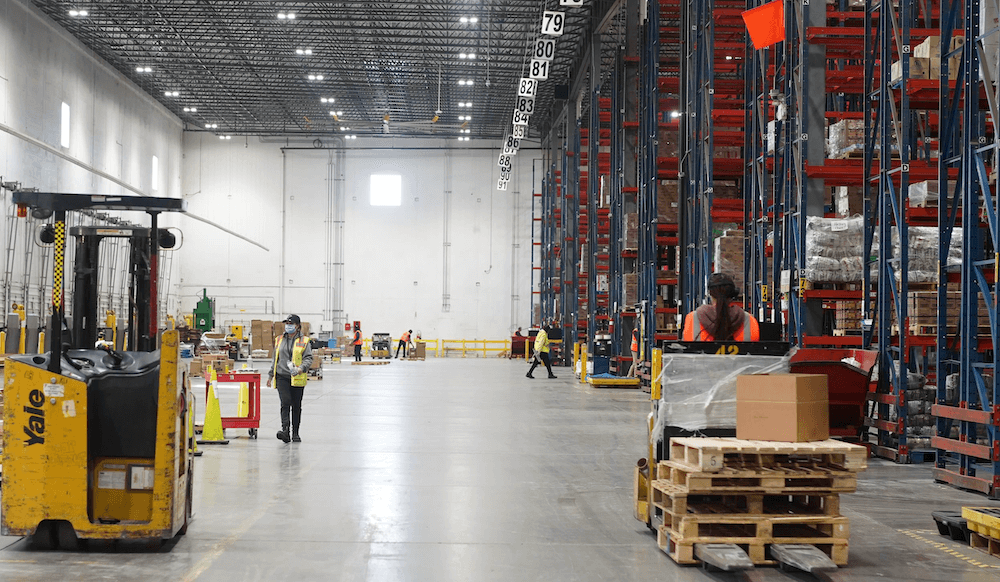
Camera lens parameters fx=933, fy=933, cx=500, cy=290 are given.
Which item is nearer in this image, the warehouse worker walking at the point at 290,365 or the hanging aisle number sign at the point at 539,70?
the warehouse worker walking at the point at 290,365

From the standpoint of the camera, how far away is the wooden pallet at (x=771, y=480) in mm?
5832

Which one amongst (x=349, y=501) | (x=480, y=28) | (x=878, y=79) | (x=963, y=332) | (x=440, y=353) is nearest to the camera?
(x=349, y=501)

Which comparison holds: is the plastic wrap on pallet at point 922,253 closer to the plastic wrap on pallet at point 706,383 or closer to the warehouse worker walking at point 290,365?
the plastic wrap on pallet at point 706,383

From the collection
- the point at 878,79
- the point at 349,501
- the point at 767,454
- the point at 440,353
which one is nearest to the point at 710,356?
the point at 767,454

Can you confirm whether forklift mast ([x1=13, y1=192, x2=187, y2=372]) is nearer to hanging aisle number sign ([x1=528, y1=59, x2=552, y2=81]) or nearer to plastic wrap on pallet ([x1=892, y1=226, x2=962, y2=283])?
plastic wrap on pallet ([x1=892, y1=226, x2=962, y2=283])

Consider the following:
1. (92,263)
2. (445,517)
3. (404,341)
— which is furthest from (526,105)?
(92,263)

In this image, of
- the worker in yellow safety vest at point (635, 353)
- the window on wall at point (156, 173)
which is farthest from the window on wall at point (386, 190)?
the worker in yellow safety vest at point (635, 353)

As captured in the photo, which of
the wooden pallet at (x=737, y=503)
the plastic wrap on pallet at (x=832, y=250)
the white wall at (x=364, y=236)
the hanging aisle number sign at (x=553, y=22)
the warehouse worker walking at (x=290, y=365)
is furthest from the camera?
the white wall at (x=364, y=236)

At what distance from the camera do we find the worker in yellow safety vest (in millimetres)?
23456

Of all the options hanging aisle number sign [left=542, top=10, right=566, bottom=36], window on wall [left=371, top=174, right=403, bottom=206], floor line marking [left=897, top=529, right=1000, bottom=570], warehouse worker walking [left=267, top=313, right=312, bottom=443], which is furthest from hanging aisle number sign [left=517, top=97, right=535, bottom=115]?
floor line marking [left=897, top=529, right=1000, bottom=570]

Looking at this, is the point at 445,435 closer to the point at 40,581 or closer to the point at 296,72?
the point at 40,581

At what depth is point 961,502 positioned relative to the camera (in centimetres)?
835

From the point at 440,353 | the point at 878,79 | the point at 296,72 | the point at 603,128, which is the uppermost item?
the point at 296,72

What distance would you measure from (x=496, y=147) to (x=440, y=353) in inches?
415
